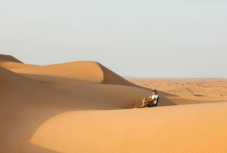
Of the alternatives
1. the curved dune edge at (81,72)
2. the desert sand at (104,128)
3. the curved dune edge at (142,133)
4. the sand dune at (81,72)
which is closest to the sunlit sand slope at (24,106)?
the desert sand at (104,128)

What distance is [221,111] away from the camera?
731 centimetres

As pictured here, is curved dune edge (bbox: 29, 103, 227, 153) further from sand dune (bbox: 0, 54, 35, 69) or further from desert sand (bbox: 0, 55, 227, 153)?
sand dune (bbox: 0, 54, 35, 69)

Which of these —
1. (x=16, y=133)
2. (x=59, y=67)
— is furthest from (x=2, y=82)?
(x=59, y=67)

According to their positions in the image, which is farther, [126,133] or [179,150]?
[126,133]

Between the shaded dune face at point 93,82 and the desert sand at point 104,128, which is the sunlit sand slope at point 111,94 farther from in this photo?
the desert sand at point 104,128

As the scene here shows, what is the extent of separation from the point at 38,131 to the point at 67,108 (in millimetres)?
3656

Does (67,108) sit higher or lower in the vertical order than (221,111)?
lower

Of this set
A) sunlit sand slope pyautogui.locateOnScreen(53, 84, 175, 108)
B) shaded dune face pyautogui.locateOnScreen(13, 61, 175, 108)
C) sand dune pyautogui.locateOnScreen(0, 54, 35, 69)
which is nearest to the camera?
sunlit sand slope pyautogui.locateOnScreen(53, 84, 175, 108)

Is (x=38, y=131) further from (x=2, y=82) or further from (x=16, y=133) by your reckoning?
(x=2, y=82)

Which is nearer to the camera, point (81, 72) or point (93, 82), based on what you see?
point (93, 82)

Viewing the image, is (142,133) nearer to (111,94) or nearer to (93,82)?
(111,94)

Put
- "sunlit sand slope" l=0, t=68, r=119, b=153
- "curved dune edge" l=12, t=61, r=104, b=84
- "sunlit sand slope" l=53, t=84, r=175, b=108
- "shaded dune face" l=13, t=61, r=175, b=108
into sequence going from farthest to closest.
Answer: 1. "curved dune edge" l=12, t=61, r=104, b=84
2. "shaded dune face" l=13, t=61, r=175, b=108
3. "sunlit sand slope" l=53, t=84, r=175, b=108
4. "sunlit sand slope" l=0, t=68, r=119, b=153

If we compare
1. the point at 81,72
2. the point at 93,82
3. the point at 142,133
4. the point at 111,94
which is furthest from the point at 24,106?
the point at 81,72

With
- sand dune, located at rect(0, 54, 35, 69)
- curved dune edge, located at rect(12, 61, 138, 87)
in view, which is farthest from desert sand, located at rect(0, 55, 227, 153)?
sand dune, located at rect(0, 54, 35, 69)
